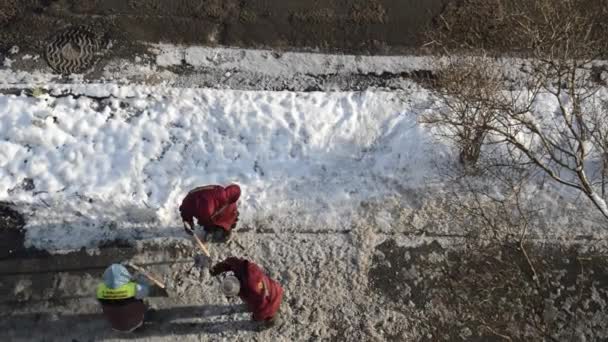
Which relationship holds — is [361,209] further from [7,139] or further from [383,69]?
[7,139]

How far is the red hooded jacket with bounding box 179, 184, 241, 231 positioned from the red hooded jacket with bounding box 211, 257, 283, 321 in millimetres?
514

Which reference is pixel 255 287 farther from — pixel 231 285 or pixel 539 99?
pixel 539 99

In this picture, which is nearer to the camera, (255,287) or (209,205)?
(255,287)

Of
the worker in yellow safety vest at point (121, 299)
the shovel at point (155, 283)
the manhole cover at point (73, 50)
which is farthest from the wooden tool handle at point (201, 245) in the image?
the manhole cover at point (73, 50)

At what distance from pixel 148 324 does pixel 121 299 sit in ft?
3.16

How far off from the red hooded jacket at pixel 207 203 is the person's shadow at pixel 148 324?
115 cm

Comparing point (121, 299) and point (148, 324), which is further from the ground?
point (121, 299)

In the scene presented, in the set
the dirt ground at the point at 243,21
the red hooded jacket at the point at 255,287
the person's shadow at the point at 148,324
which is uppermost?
the dirt ground at the point at 243,21

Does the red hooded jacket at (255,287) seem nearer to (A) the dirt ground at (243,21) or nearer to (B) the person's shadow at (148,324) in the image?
(B) the person's shadow at (148,324)

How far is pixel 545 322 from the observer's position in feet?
20.3

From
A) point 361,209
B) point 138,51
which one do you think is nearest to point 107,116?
point 138,51

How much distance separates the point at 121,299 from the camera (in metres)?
5.29

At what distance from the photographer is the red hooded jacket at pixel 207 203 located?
5.58m

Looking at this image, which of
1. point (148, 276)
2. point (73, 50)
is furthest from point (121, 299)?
point (73, 50)
